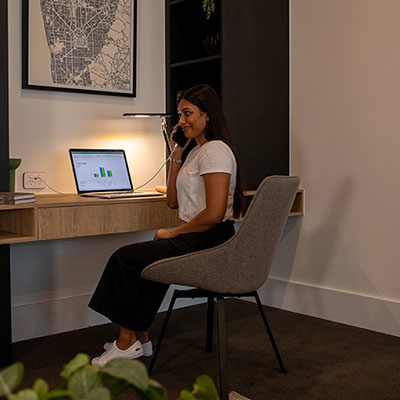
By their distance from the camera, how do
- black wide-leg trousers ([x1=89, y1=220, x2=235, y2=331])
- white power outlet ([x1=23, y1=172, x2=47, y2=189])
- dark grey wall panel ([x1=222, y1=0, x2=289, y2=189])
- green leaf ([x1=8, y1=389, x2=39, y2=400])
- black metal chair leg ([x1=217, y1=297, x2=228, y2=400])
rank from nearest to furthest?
1. green leaf ([x1=8, y1=389, x2=39, y2=400])
2. black metal chair leg ([x1=217, y1=297, x2=228, y2=400])
3. black wide-leg trousers ([x1=89, y1=220, x2=235, y2=331])
4. white power outlet ([x1=23, y1=172, x2=47, y2=189])
5. dark grey wall panel ([x1=222, y1=0, x2=289, y2=189])

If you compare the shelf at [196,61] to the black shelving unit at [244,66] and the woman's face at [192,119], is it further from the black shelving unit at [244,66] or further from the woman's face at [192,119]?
the woman's face at [192,119]

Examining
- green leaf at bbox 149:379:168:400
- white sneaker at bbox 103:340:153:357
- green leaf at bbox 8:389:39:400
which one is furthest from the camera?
white sneaker at bbox 103:340:153:357

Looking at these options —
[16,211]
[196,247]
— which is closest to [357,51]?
[196,247]

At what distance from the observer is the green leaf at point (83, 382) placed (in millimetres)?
587

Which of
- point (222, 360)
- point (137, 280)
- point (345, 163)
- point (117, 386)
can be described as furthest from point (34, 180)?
point (117, 386)

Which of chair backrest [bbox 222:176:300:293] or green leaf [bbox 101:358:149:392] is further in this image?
chair backrest [bbox 222:176:300:293]

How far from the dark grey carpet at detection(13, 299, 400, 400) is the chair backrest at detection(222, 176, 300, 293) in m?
0.46

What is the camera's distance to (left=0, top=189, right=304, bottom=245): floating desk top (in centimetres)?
239

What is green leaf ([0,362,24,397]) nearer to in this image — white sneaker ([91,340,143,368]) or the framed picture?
white sneaker ([91,340,143,368])

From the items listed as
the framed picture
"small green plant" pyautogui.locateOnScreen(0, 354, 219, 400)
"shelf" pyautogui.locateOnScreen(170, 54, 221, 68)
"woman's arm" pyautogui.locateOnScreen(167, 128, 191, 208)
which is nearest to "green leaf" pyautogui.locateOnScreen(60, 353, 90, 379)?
"small green plant" pyautogui.locateOnScreen(0, 354, 219, 400)

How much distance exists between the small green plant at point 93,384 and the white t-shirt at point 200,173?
1.74 m

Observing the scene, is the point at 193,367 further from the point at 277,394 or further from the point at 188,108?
the point at 188,108

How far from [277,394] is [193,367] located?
436 millimetres

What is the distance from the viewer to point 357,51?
3.18 metres
